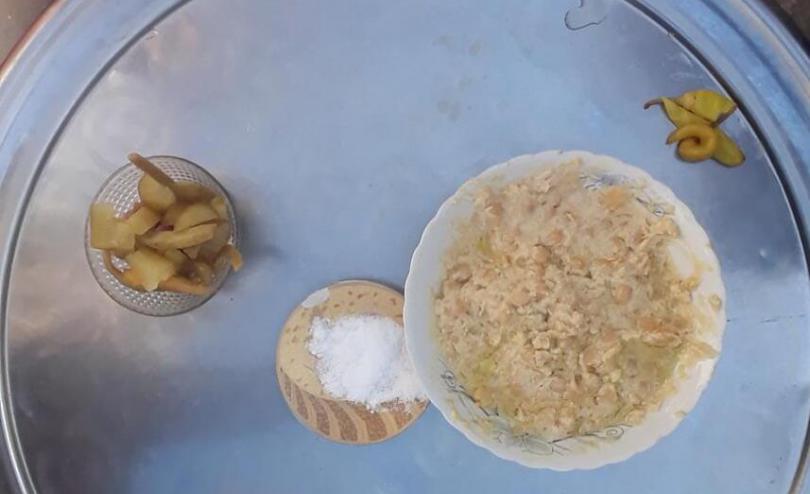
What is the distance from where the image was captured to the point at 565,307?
984mm

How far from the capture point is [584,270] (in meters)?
1.00

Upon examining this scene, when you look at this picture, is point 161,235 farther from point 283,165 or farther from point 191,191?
point 283,165

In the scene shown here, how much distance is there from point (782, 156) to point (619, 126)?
0.60ft

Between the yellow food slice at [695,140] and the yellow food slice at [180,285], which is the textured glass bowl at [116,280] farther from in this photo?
the yellow food slice at [695,140]

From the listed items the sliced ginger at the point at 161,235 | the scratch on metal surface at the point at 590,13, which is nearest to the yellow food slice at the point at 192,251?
the sliced ginger at the point at 161,235

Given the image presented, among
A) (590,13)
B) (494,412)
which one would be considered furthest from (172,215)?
(590,13)

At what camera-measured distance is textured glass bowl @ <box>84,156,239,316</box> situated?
1055mm

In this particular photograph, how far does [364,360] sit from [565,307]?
233 millimetres

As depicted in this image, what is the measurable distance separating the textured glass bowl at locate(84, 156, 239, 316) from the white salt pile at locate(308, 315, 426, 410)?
5.6 inches

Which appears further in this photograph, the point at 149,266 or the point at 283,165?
the point at 283,165

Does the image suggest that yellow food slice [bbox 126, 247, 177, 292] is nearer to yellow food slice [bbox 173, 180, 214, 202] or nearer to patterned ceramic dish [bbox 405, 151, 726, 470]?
yellow food slice [bbox 173, 180, 214, 202]

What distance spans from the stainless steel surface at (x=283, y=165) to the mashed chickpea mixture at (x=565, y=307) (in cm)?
8

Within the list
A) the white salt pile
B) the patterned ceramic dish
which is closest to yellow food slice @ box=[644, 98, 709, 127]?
the patterned ceramic dish

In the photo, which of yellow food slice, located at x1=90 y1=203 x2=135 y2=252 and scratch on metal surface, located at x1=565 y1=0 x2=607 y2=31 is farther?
scratch on metal surface, located at x1=565 y1=0 x2=607 y2=31
